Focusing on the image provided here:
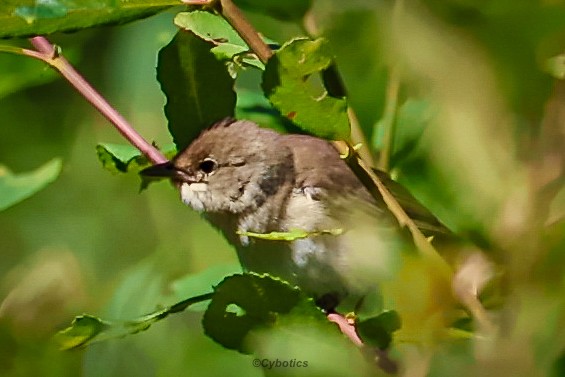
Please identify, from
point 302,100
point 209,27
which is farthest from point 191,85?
point 302,100

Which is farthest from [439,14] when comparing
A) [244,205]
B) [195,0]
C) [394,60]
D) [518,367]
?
[244,205]

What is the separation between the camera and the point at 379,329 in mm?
800

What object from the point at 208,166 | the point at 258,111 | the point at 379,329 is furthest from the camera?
the point at 208,166

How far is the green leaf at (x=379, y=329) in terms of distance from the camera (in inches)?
28.8

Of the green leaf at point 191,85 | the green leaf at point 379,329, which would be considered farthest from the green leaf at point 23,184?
the green leaf at point 379,329

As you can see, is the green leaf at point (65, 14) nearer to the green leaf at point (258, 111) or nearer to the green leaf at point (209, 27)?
the green leaf at point (209, 27)

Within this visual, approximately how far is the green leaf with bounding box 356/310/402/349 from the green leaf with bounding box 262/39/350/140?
0.15m

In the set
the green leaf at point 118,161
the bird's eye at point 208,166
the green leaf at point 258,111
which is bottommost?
the bird's eye at point 208,166

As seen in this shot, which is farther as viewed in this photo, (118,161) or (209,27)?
(118,161)

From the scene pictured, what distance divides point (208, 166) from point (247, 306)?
103 cm

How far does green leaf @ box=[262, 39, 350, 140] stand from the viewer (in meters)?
0.83

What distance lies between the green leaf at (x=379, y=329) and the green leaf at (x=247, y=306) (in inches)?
1.6

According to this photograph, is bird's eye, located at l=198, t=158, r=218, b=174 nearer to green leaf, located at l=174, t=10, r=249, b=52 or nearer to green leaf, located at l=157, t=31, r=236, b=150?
green leaf, located at l=157, t=31, r=236, b=150

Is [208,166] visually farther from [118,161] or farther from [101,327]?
[101,327]
